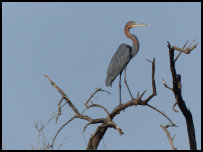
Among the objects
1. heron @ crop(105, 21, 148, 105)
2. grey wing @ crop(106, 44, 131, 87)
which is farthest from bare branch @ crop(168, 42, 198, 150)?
grey wing @ crop(106, 44, 131, 87)

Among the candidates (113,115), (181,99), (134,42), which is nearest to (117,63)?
(134,42)

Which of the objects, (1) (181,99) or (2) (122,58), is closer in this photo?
(1) (181,99)

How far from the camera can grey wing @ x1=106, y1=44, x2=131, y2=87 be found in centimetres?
1042

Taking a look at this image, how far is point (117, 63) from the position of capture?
1053 centimetres

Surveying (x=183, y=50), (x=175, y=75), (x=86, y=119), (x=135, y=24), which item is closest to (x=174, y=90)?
(x=175, y=75)

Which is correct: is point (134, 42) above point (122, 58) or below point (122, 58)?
above

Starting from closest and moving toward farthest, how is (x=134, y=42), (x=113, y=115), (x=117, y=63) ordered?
(x=113, y=115)
(x=117, y=63)
(x=134, y=42)

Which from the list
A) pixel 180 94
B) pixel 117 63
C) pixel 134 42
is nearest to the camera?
pixel 180 94

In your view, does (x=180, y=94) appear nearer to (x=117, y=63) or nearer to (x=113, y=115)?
(x=113, y=115)

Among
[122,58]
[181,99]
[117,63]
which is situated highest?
[122,58]

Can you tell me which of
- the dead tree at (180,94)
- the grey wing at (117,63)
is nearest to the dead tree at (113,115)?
the dead tree at (180,94)

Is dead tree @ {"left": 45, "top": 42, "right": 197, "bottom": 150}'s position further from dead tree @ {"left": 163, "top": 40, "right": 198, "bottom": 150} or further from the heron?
the heron

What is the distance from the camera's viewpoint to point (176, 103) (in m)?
6.14

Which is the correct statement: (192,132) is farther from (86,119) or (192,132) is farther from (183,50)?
(86,119)
